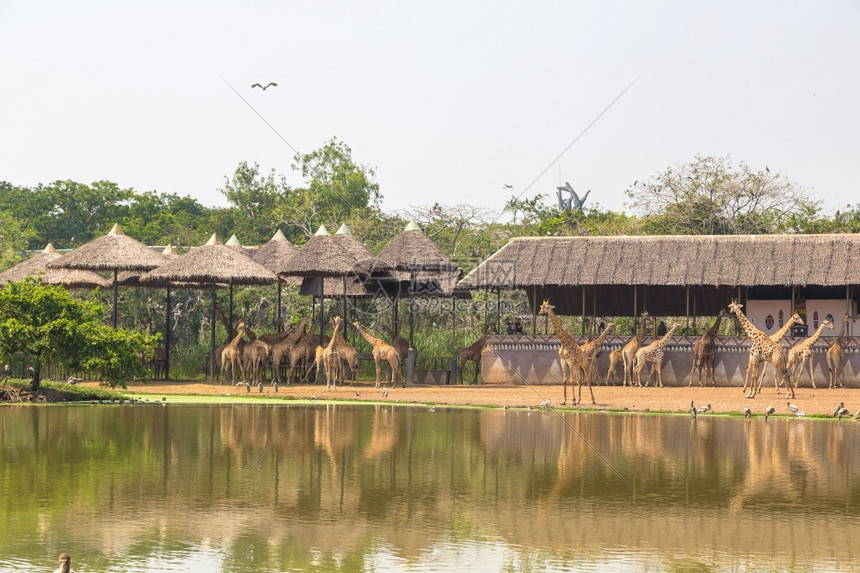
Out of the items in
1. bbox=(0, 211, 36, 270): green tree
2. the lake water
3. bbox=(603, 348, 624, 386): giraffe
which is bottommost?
the lake water

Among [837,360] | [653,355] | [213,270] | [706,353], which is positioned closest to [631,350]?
[653,355]

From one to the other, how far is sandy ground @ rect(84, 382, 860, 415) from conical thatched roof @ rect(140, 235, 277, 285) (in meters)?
2.73

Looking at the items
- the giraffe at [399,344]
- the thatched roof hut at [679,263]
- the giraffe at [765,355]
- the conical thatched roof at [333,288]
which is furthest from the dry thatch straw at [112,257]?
the giraffe at [765,355]

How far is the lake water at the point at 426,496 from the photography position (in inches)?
412

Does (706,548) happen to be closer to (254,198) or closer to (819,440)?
Answer: (819,440)

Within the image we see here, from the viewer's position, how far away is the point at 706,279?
3192 centimetres

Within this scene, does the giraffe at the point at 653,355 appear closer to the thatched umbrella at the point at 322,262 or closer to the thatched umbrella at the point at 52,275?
the thatched umbrella at the point at 322,262

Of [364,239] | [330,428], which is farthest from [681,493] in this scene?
[364,239]

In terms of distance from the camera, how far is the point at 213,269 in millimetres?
31812

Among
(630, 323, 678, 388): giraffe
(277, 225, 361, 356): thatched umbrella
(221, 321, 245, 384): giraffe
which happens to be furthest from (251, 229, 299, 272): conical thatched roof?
(630, 323, 678, 388): giraffe

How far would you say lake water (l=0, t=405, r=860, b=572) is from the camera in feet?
34.4

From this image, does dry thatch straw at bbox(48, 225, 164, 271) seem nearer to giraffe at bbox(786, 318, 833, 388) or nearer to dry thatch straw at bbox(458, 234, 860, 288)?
dry thatch straw at bbox(458, 234, 860, 288)

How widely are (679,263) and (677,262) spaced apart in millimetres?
79

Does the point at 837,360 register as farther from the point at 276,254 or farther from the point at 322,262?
the point at 276,254
